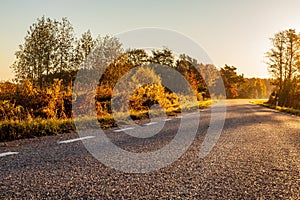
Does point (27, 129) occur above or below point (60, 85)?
below

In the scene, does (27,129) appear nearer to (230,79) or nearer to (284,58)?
(284,58)

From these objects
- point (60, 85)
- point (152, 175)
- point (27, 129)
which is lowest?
point (152, 175)

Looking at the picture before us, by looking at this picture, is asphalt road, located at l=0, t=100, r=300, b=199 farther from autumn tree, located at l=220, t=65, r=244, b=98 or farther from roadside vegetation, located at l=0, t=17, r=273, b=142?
autumn tree, located at l=220, t=65, r=244, b=98

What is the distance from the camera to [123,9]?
14.5 m

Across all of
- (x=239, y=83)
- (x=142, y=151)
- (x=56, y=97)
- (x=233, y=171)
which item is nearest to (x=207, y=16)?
(x=56, y=97)

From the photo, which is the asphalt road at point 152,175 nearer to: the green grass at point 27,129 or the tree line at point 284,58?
the green grass at point 27,129

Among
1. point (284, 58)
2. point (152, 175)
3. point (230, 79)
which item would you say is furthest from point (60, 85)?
point (230, 79)

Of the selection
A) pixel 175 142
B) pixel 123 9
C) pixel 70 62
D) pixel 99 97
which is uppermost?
pixel 123 9

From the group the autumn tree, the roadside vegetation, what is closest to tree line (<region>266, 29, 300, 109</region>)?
the roadside vegetation

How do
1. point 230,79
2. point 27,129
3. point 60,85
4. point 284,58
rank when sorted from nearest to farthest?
point 27,129, point 60,85, point 284,58, point 230,79

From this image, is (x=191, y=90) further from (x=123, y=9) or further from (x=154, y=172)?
(x=154, y=172)

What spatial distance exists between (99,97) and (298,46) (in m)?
32.7

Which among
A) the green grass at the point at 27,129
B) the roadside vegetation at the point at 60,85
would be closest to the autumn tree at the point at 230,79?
the roadside vegetation at the point at 60,85

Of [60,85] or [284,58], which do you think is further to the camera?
[284,58]
